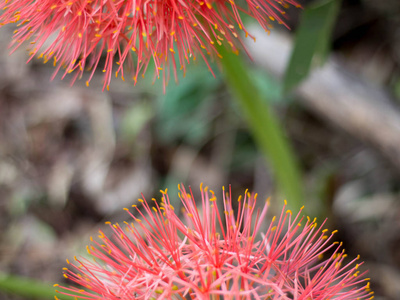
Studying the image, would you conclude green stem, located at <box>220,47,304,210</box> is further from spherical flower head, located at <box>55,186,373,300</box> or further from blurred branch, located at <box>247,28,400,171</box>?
spherical flower head, located at <box>55,186,373,300</box>

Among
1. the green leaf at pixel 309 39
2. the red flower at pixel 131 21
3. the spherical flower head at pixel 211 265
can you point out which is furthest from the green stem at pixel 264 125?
the spherical flower head at pixel 211 265

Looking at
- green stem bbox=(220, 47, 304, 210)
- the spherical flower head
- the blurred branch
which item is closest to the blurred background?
the blurred branch

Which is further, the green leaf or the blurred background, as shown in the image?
the blurred background

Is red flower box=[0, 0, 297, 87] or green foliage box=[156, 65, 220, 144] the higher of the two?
green foliage box=[156, 65, 220, 144]

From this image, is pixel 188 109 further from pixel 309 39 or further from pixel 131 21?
pixel 131 21

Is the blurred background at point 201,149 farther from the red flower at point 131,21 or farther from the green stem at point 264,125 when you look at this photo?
the red flower at point 131,21

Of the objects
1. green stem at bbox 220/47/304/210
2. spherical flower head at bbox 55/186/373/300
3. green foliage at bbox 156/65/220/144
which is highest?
green foliage at bbox 156/65/220/144

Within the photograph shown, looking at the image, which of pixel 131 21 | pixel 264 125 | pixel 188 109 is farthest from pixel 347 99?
pixel 131 21
